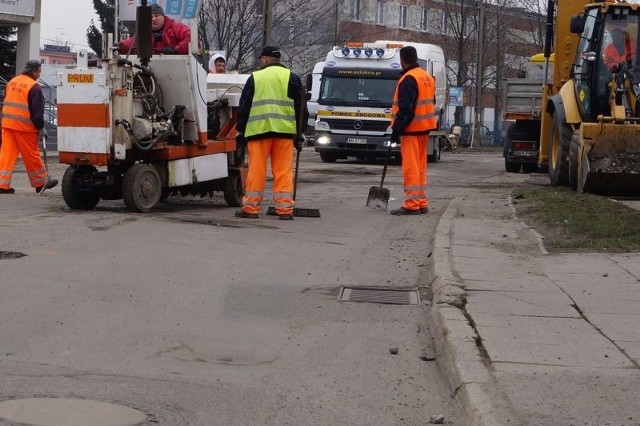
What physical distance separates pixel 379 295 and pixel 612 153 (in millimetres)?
8431

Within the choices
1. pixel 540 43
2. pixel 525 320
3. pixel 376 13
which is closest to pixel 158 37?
pixel 525 320

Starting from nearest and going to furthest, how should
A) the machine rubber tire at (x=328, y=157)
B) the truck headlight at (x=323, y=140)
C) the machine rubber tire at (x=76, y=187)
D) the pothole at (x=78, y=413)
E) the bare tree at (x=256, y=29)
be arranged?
the pothole at (x=78, y=413) < the machine rubber tire at (x=76, y=187) < the truck headlight at (x=323, y=140) < the machine rubber tire at (x=328, y=157) < the bare tree at (x=256, y=29)

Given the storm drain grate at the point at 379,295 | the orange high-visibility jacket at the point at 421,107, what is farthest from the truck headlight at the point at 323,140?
the storm drain grate at the point at 379,295

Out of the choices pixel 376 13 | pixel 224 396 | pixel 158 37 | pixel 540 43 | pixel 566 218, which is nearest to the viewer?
pixel 224 396

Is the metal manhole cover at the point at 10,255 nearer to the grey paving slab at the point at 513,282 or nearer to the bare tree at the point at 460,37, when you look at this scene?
the grey paving slab at the point at 513,282

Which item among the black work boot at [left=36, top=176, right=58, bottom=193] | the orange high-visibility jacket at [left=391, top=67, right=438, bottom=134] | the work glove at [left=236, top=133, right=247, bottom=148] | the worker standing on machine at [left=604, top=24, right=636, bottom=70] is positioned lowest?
the black work boot at [left=36, top=176, right=58, bottom=193]

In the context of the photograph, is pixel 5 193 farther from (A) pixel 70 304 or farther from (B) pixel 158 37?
(A) pixel 70 304

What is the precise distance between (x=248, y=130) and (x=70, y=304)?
5481 mm

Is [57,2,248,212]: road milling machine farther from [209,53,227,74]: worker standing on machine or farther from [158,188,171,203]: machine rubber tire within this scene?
[209,53,227,74]: worker standing on machine

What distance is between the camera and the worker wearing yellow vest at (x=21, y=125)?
1530cm

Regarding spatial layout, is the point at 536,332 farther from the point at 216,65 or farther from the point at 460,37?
the point at 460,37

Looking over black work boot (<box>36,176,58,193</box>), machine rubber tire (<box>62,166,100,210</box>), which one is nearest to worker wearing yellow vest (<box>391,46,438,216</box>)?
machine rubber tire (<box>62,166,100,210</box>)

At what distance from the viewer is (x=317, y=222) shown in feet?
41.9

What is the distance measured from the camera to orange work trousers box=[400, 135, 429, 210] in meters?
14.1
